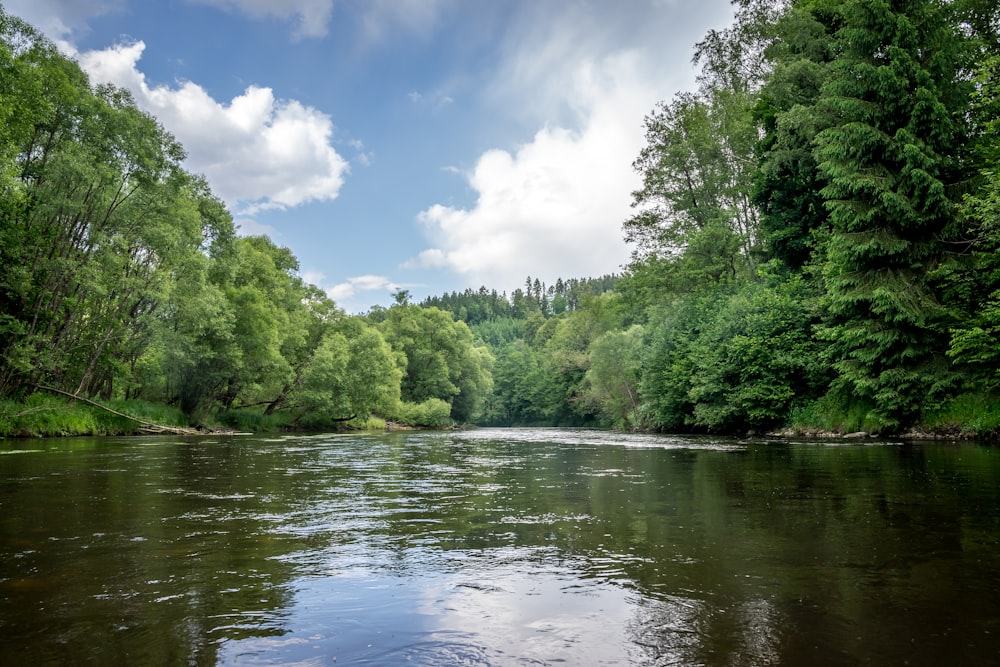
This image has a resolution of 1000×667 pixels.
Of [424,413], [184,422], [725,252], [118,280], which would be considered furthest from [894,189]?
[424,413]

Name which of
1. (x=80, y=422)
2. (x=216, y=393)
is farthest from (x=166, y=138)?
(x=216, y=393)

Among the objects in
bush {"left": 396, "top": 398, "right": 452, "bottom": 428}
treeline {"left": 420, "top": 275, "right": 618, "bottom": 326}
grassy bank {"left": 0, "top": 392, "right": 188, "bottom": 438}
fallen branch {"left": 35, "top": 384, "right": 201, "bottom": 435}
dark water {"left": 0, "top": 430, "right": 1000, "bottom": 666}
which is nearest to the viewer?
dark water {"left": 0, "top": 430, "right": 1000, "bottom": 666}

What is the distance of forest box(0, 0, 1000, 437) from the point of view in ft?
60.1

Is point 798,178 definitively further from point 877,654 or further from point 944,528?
point 877,654

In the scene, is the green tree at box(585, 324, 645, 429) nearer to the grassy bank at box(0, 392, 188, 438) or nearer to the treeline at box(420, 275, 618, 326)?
the grassy bank at box(0, 392, 188, 438)

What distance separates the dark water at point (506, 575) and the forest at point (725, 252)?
12.3 meters

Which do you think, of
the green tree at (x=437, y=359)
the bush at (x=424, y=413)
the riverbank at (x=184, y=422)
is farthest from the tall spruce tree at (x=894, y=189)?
the green tree at (x=437, y=359)

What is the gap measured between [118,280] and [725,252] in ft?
100

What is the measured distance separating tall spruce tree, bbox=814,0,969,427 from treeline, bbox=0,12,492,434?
25640 millimetres

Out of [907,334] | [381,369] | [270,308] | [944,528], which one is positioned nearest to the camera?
[944,528]

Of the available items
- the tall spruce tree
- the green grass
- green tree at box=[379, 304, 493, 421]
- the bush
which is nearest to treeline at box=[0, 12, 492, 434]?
the bush

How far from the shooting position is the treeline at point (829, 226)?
17875mm

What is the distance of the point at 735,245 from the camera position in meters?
32.1

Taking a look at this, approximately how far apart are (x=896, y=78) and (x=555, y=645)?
73.7 feet
